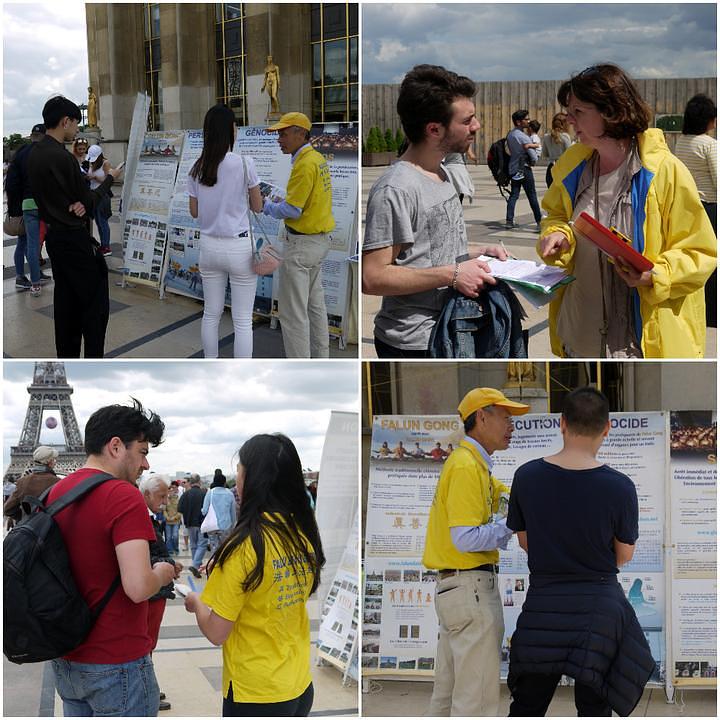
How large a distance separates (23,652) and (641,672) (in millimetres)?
2121

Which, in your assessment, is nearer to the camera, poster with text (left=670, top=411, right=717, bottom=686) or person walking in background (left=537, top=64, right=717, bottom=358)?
person walking in background (left=537, top=64, right=717, bottom=358)

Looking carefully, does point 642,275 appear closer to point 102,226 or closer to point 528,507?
point 528,507

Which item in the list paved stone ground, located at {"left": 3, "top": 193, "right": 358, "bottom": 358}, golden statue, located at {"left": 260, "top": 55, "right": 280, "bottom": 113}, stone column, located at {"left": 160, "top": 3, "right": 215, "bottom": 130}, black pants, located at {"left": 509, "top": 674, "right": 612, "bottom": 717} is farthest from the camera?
stone column, located at {"left": 160, "top": 3, "right": 215, "bottom": 130}

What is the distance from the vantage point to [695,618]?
13.2 feet

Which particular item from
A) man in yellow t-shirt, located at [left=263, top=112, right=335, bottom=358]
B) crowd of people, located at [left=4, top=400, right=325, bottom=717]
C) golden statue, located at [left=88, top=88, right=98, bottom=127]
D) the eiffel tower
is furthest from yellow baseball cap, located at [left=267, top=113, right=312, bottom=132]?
golden statue, located at [left=88, top=88, right=98, bottom=127]

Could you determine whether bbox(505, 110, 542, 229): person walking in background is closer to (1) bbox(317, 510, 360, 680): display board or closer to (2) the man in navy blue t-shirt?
(1) bbox(317, 510, 360, 680): display board

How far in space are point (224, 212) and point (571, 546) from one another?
106 inches

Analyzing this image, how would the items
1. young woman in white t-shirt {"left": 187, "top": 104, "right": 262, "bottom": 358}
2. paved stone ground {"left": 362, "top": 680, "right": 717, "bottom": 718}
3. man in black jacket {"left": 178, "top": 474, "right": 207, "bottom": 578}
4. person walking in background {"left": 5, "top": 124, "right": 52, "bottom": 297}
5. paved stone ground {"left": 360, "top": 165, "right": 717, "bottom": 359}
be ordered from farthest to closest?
1. man in black jacket {"left": 178, "top": 474, "right": 207, "bottom": 578}
2. person walking in background {"left": 5, "top": 124, "right": 52, "bottom": 297}
3. paved stone ground {"left": 360, "top": 165, "right": 717, "bottom": 359}
4. young woman in white t-shirt {"left": 187, "top": 104, "right": 262, "bottom": 358}
5. paved stone ground {"left": 362, "top": 680, "right": 717, "bottom": 718}

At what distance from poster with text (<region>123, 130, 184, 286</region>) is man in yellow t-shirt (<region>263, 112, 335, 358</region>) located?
2.59 metres

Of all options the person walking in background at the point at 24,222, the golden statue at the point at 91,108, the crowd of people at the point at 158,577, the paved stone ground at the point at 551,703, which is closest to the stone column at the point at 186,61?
the golden statue at the point at 91,108

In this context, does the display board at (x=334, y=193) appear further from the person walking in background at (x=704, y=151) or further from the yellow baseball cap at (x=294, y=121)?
the person walking in background at (x=704, y=151)

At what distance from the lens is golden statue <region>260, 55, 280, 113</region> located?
53.4 ft

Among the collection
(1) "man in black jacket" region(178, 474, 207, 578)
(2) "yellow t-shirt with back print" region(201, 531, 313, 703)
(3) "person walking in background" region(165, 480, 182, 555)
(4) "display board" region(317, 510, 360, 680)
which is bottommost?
(3) "person walking in background" region(165, 480, 182, 555)

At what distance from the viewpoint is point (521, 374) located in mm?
5156
